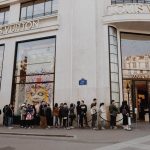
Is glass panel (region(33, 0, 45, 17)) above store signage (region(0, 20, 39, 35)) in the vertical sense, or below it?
above

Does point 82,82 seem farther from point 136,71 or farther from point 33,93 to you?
point 136,71

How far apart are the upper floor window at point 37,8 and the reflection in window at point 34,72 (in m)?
2.21

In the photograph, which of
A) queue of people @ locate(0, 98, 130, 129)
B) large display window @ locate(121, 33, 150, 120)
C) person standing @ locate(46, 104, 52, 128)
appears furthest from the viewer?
large display window @ locate(121, 33, 150, 120)

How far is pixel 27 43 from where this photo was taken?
21.7 metres

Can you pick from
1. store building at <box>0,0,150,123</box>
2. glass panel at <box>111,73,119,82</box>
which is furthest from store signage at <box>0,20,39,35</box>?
glass panel at <box>111,73,119,82</box>

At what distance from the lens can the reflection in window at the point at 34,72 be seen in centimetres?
2000

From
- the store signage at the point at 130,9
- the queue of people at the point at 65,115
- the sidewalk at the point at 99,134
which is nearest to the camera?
the sidewalk at the point at 99,134

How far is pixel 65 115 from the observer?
56.5 feet

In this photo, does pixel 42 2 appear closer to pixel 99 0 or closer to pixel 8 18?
pixel 8 18

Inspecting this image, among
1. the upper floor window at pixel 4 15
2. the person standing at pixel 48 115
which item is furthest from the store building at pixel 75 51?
the person standing at pixel 48 115

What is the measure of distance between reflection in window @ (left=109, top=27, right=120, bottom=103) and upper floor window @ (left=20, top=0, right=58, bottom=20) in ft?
16.0

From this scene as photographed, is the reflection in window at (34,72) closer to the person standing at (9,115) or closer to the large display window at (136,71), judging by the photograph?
the person standing at (9,115)

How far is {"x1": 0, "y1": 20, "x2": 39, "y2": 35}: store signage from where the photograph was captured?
21078 millimetres

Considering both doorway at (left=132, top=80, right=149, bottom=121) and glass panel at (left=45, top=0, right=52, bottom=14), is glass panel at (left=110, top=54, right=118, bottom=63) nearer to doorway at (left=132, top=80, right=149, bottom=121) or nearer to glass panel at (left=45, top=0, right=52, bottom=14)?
doorway at (left=132, top=80, right=149, bottom=121)
